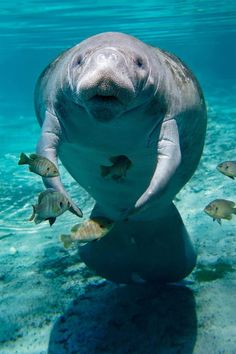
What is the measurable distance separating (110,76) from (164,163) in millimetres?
889

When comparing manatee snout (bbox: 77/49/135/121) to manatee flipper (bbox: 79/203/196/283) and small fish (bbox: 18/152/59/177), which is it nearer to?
small fish (bbox: 18/152/59/177)

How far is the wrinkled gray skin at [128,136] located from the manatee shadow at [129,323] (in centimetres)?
24

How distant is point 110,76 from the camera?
102 inches

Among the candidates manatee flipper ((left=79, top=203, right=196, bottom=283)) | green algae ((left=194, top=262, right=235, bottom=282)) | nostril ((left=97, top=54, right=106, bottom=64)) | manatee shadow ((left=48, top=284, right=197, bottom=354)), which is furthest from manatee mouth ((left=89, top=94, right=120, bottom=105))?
green algae ((left=194, top=262, right=235, bottom=282))

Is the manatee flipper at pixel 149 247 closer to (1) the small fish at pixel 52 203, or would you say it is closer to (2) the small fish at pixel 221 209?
(2) the small fish at pixel 221 209

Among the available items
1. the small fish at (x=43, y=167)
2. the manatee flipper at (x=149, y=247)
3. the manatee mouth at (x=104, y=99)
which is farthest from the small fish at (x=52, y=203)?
the manatee flipper at (x=149, y=247)

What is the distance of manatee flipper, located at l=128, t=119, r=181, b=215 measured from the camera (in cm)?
306

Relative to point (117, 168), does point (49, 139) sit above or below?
above

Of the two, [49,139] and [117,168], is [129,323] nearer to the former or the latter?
[117,168]

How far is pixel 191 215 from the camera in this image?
Result: 7051mm

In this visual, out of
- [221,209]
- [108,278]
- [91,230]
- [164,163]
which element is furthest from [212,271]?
[164,163]

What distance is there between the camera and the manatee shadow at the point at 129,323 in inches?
161

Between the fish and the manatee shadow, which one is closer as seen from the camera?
the fish

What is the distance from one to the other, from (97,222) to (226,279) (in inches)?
94.0
